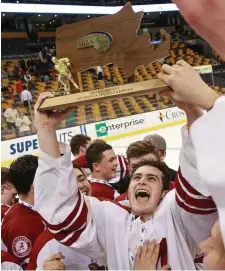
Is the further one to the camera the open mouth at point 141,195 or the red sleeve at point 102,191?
the red sleeve at point 102,191

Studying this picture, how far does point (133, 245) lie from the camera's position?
99 cm

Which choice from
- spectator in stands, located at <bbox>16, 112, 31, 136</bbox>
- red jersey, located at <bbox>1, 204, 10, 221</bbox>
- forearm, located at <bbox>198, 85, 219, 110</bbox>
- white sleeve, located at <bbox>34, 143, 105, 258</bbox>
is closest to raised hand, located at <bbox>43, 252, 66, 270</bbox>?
white sleeve, located at <bbox>34, 143, 105, 258</bbox>

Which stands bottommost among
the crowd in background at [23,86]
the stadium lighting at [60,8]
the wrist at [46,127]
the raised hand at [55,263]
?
the raised hand at [55,263]

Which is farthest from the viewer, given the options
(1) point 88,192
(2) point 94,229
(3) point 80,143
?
(3) point 80,143

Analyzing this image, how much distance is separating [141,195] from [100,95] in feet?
1.08

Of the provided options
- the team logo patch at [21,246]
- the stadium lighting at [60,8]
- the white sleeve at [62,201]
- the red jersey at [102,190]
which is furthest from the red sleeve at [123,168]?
the stadium lighting at [60,8]

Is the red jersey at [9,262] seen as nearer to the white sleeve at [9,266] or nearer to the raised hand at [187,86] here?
the white sleeve at [9,266]

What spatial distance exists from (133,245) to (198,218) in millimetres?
187

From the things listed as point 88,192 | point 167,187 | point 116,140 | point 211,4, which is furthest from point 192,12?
point 116,140

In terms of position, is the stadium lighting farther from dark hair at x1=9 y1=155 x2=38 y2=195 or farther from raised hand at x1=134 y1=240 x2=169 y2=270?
raised hand at x1=134 y1=240 x2=169 y2=270

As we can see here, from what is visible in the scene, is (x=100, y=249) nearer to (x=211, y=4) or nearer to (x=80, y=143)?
(x=211, y=4)

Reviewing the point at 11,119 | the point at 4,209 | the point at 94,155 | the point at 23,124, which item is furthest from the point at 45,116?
the point at 11,119

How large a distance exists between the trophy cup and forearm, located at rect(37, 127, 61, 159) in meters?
0.05

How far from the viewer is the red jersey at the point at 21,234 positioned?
4.73ft
